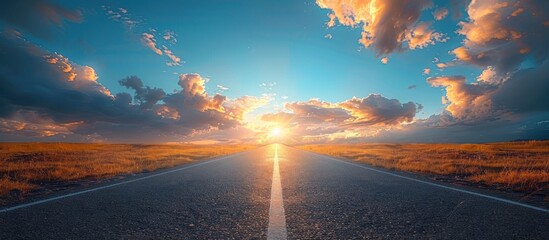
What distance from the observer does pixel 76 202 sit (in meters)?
4.91

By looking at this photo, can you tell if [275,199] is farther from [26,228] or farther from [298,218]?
[26,228]

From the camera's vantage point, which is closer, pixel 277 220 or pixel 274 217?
pixel 277 220

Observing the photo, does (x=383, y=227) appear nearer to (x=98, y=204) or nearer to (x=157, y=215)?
(x=157, y=215)

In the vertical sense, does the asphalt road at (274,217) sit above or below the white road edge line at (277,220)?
below

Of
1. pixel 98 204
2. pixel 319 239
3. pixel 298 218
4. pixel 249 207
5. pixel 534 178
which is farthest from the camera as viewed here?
pixel 534 178

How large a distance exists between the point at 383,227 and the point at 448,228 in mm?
752

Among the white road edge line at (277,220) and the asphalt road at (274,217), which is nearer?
the white road edge line at (277,220)

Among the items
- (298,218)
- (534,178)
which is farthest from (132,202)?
(534,178)

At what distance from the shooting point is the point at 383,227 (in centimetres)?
317

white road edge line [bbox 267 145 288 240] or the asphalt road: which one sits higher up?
white road edge line [bbox 267 145 288 240]

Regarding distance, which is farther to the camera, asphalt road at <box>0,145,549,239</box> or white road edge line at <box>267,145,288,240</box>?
asphalt road at <box>0,145,549,239</box>

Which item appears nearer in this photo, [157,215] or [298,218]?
[298,218]

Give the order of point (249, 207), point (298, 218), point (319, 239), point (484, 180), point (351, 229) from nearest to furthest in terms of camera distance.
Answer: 1. point (319, 239)
2. point (351, 229)
3. point (298, 218)
4. point (249, 207)
5. point (484, 180)

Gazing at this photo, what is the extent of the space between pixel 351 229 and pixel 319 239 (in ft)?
1.87
